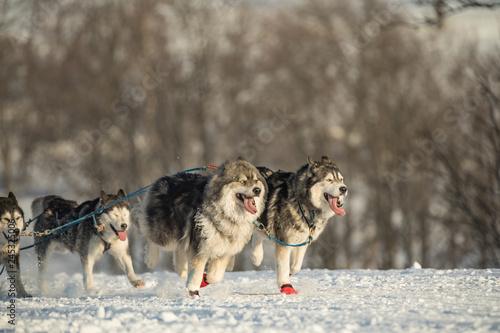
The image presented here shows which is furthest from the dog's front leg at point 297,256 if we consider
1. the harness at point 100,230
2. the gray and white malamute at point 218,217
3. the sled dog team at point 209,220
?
the harness at point 100,230

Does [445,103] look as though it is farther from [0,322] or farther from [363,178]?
[0,322]

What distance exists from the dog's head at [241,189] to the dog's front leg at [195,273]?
0.66 m

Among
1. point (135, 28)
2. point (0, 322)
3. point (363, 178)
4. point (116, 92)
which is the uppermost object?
point (135, 28)

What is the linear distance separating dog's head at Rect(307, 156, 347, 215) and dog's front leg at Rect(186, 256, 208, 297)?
5.13 ft

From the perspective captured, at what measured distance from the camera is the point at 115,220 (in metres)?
8.55

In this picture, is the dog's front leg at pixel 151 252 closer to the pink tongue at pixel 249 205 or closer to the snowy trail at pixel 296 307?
the snowy trail at pixel 296 307

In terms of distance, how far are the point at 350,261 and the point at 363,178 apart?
11.7 ft

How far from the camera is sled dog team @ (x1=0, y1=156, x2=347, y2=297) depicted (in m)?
7.20

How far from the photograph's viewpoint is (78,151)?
2423cm

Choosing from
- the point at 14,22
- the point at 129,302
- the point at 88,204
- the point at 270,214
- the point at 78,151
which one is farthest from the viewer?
the point at 78,151

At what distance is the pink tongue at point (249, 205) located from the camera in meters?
7.14

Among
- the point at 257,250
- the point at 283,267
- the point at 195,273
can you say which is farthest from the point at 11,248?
the point at 283,267

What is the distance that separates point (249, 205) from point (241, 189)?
8.0 inches

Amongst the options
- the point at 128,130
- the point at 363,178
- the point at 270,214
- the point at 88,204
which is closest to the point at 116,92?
the point at 128,130
